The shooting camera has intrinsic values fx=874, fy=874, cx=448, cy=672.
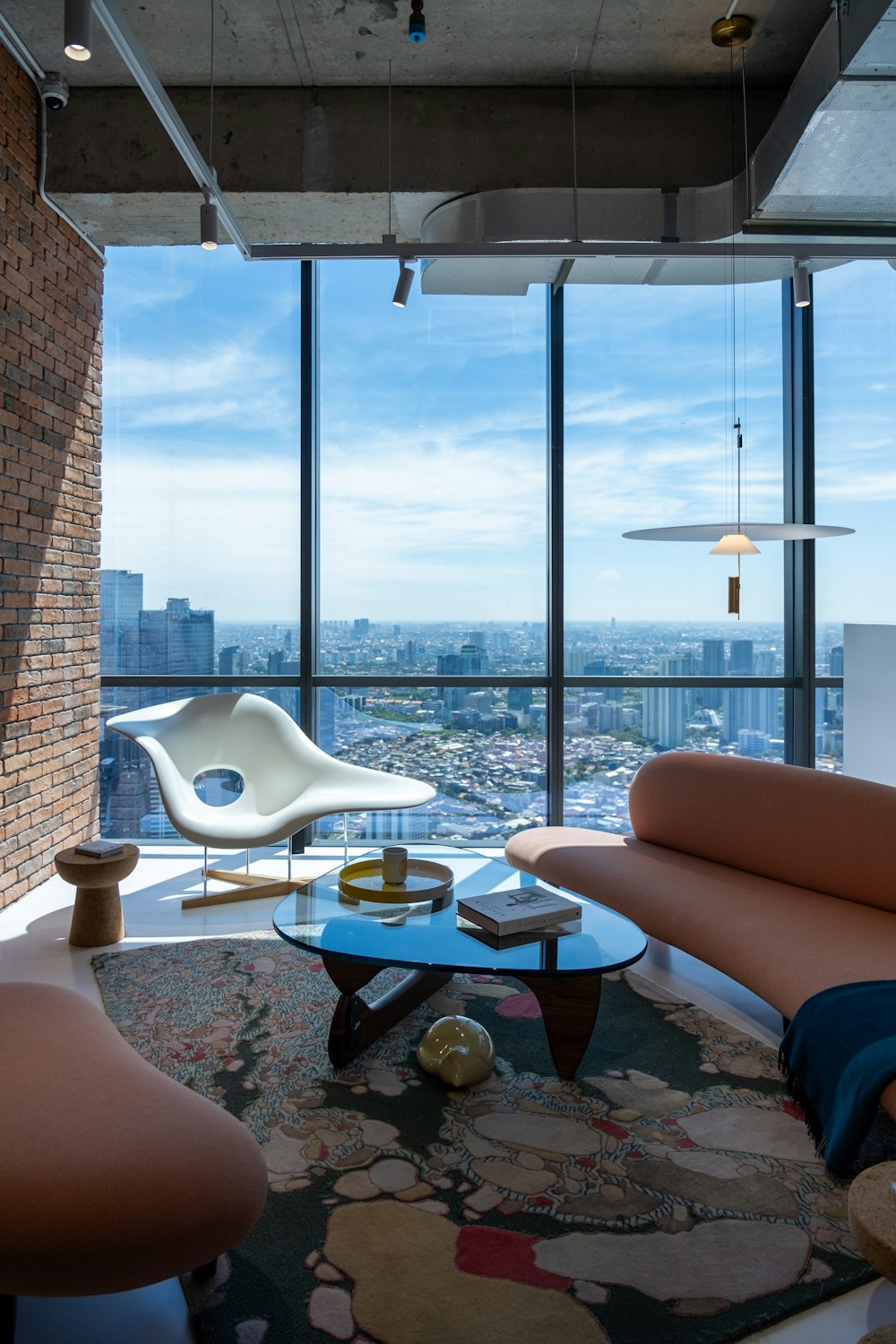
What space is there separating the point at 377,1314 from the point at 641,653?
13.4 ft

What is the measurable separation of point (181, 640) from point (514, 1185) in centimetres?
389

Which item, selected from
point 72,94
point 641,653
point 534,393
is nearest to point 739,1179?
point 641,653

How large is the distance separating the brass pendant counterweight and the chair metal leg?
4880 millimetres

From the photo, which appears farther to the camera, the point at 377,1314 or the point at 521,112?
the point at 521,112

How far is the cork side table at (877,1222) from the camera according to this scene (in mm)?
1260

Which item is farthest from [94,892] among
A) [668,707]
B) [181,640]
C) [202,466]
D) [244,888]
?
[668,707]

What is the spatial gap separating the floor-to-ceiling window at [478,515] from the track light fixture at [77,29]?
289cm

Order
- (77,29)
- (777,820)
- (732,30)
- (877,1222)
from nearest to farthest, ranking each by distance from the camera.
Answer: (877,1222) < (77,29) < (777,820) < (732,30)

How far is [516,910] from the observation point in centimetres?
259

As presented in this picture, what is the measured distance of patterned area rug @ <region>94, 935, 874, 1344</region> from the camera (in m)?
1.61

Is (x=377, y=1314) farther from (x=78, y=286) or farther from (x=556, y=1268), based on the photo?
(x=78, y=286)

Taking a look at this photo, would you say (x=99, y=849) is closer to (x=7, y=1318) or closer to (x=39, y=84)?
(x=7, y=1318)

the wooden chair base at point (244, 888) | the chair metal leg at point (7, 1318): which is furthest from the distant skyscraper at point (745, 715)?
the chair metal leg at point (7, 1318)

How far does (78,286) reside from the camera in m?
4.62
